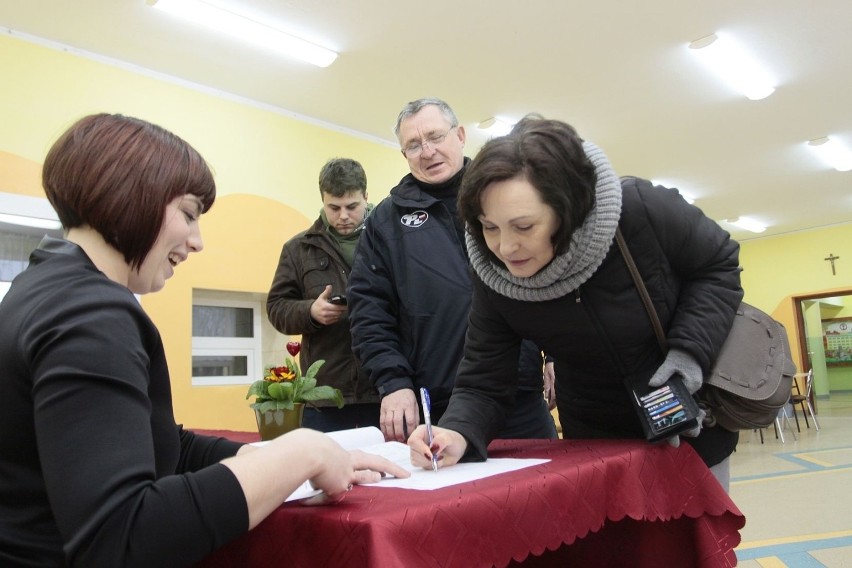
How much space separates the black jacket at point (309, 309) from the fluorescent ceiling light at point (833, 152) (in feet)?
21.9

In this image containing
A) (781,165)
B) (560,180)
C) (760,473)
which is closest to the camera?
(560,180)

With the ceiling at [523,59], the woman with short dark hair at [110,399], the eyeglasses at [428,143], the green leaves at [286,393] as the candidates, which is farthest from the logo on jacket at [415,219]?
the ceiling at [523,59]

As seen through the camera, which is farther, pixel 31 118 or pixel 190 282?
pixel 190 282

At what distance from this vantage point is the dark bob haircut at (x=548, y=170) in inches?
47.4

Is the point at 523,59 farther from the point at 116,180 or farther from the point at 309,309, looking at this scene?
the point at 116,180

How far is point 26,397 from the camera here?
0.75 metres

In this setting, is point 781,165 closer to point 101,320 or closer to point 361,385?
point 361,385

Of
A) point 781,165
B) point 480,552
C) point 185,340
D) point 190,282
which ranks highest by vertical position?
point 781,165

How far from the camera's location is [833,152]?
25.7 ft

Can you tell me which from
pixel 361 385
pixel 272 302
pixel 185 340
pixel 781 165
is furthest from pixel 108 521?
pixel 781 165

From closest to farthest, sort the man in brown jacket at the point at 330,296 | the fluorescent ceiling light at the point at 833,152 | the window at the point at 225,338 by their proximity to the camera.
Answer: the man in brown jacket at the point at 330,296 → the window at the point at 225,338 → the fluorescent ceiling light at the point at 833,152

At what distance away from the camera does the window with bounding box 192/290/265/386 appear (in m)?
5.02

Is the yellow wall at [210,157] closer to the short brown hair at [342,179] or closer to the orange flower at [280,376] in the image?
the short brown hair at [342,179]

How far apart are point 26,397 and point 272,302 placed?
6.43 ft
